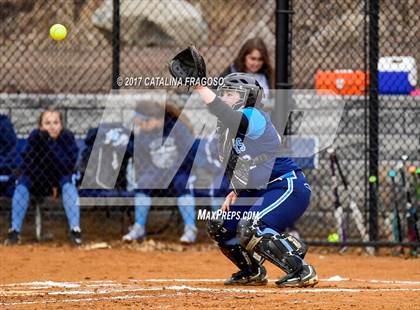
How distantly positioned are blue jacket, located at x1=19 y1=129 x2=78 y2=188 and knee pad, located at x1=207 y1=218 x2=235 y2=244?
3.39m

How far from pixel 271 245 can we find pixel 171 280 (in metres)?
1.20

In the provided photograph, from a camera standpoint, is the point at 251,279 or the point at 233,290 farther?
the point at 251,279

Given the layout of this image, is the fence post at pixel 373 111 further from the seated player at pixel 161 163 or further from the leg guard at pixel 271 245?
the leg guard at pixel 271 245

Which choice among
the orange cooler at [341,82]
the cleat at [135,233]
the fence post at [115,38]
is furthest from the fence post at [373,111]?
the fence post at [115,38]

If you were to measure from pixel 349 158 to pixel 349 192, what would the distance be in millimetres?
449

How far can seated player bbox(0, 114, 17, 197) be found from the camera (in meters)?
9.58

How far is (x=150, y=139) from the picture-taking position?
965 centimetres

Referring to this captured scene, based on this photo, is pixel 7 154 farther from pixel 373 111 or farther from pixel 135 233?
pixel 373 111

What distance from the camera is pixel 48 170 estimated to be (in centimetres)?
961

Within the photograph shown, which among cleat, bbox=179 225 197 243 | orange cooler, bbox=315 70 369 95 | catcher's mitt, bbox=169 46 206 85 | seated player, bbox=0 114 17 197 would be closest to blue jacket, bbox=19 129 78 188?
seated player, bbox=0 114 17 197

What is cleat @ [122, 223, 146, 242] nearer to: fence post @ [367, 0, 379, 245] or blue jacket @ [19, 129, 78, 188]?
blue jacket @ [19, 129, 78, 188]

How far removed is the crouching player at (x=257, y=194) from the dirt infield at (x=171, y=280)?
0.20 metres

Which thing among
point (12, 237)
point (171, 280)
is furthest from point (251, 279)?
point (12, 237)

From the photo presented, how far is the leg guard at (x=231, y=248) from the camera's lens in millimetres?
6402
